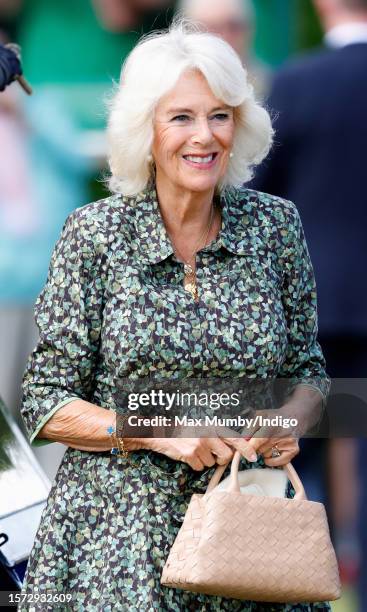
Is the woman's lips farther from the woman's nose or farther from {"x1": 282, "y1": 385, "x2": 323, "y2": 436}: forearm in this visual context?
{"x1": 282, "y1": 385, "x2": 323, "y2": 436}: forearm

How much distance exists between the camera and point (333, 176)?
573 cm

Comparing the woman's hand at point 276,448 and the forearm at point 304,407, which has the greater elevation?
the forearm at point 304,407

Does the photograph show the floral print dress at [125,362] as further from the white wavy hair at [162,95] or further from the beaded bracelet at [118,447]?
the white wavy hair at [162,95]

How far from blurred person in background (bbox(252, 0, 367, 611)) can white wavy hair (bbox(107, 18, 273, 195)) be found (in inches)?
60.0

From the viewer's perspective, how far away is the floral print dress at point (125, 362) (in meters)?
3.91

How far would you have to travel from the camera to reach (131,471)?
3957mm

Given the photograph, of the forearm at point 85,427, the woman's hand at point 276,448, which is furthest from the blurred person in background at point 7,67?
the woman's hand at point 276,448

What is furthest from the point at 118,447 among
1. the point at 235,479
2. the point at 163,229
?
the point at 163,229

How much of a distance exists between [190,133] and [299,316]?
1.92 ft

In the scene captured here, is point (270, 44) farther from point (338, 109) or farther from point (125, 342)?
point (125, 342)

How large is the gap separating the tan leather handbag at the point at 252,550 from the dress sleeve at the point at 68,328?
0.45 metres

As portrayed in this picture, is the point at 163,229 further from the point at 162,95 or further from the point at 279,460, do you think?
the point at 279,460

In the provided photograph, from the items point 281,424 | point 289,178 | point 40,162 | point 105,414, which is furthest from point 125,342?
point 40,162

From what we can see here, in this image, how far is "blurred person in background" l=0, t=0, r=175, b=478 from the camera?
6.81 meters
